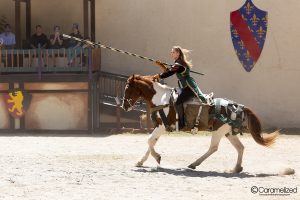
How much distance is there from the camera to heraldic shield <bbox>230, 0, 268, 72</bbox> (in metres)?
21.0

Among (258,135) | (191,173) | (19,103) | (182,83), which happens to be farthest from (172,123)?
(19,103)

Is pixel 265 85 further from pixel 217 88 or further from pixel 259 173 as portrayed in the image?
pixel 259 173

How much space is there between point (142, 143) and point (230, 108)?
538cm

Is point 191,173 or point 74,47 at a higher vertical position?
point 74,47

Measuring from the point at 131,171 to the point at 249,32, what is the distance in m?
10.1

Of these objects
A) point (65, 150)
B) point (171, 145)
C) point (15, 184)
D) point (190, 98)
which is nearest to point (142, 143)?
point (171, 145)

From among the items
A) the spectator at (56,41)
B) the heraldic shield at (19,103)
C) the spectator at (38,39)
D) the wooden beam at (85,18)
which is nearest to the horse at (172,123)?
the heraldic shield at (19,103)

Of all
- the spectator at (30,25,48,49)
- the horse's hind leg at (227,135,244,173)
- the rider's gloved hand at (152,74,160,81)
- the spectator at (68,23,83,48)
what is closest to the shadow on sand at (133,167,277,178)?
the horse's hind leg at (227,135,244,173)

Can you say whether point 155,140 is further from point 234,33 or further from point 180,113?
point 234,33

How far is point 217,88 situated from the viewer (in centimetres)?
2128

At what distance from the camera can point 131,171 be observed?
12.1 m

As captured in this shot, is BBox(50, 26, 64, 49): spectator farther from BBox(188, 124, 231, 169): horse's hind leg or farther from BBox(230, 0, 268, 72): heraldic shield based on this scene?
BBox(188, 124, 231, 169): horse's hind leg

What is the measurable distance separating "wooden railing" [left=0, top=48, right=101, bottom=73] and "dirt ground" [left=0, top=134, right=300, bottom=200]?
275cm

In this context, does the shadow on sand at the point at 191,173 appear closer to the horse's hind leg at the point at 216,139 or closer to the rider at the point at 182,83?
the horse's hind leg at the point at 216,139
